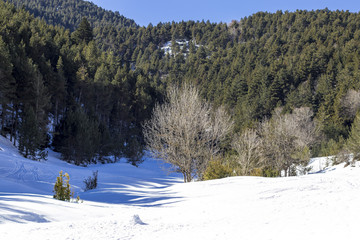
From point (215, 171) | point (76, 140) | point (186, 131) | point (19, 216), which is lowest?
point (19, 216)

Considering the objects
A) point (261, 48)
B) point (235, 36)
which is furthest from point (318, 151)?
point (235, 36)

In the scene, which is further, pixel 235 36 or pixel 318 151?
pixel 235 36

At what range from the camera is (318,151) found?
39.8 metres

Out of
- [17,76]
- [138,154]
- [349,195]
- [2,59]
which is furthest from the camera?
[138,154]

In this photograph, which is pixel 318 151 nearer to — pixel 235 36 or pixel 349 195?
pixel 349 195

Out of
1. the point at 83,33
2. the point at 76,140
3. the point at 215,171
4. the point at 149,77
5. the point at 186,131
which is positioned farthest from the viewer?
the point at 149,77

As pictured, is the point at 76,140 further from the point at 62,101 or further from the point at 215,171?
the point at 215,171

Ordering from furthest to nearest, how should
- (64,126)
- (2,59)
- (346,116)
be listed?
(346,116), (64,126), (2,59)

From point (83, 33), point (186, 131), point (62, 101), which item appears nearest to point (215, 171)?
point (186, 131)

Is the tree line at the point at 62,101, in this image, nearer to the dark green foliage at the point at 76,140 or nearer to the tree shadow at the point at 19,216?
the dark green foliage at the point at 76,140

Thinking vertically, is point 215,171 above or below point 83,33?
below

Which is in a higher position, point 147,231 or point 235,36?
point 235,36

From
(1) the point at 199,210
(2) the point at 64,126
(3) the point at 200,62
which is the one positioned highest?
(3) the point at 200,62

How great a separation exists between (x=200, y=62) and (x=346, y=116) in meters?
64.8
